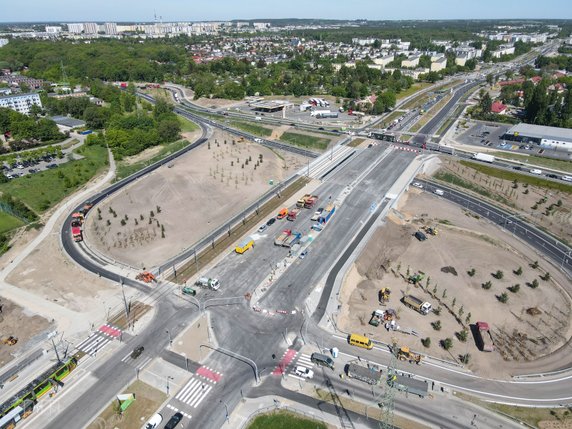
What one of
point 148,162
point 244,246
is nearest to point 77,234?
point 244,246

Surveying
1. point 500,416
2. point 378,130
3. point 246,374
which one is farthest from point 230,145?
point 500,416

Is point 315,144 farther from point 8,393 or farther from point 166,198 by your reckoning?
Result: point 8,393

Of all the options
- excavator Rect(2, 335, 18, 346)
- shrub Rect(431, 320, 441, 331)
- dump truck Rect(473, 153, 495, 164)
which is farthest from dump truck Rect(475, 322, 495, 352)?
dump truck Rect(473, 153, 495, 164)

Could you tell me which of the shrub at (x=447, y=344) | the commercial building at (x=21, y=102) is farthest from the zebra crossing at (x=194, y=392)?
the commercial building at (x=21, y=102)

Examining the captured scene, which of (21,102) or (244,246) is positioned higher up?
(21,102)

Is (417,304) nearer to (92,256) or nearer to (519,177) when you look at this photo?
(92,256)

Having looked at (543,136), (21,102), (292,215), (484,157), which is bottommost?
(484,157)

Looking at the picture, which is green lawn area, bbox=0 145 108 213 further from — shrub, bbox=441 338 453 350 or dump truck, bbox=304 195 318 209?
shrub, bbox=441 338 453 350

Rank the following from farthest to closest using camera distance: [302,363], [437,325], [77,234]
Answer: [77,234]
[437,325]
[302,363]
